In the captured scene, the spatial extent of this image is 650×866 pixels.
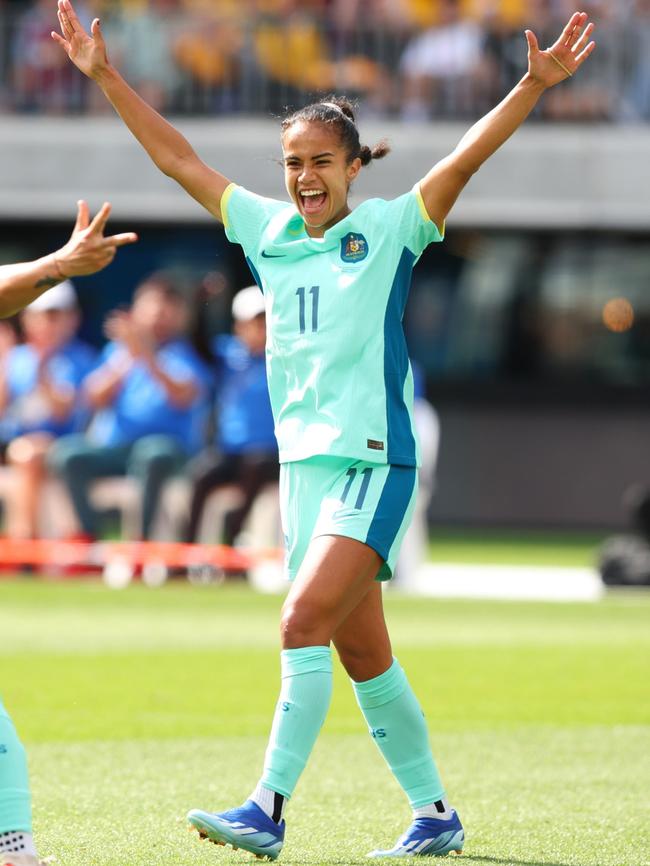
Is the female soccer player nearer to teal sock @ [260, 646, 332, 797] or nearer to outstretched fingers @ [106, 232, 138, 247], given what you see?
teal sock @ [260, 646, 332, 797]

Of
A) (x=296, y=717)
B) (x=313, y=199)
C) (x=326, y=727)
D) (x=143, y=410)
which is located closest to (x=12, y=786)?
(x=296, y=717)

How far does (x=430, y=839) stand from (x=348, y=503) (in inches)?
43.2

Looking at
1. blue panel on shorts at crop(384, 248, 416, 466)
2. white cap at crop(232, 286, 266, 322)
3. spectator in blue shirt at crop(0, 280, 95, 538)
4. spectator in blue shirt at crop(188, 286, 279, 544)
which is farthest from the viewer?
spectator in blue shirt at crop(0, 280, 95, 538)

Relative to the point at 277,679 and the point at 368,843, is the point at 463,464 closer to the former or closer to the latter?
the point at 277,679

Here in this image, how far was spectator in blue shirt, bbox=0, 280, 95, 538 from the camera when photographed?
52.6ft

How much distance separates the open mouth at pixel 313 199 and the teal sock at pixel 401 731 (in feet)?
4.76

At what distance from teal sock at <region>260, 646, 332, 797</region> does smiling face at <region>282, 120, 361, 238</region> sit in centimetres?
135

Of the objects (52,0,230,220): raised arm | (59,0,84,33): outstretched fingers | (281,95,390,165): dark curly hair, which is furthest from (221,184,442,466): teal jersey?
(59,0,84,33): outstretched fingers

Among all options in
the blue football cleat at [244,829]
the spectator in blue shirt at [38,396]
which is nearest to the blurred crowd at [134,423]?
the spectator in blue shirt at [38,396]

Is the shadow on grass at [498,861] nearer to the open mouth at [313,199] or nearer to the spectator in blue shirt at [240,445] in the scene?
the open mouth at [313,199]

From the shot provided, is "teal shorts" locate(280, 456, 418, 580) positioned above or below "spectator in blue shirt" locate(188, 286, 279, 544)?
above

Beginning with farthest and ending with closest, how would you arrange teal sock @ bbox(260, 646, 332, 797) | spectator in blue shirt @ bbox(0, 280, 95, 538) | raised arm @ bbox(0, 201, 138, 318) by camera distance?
spectator in blue shirt @ bbox(0, 280, 95, 538)
teal sock @ bbox(260, 646, 332, 797)
raised arm @ bbox(0, 201, 138, 318)

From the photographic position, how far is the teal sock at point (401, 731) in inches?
217

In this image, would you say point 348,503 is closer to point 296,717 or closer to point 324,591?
point 324,591
